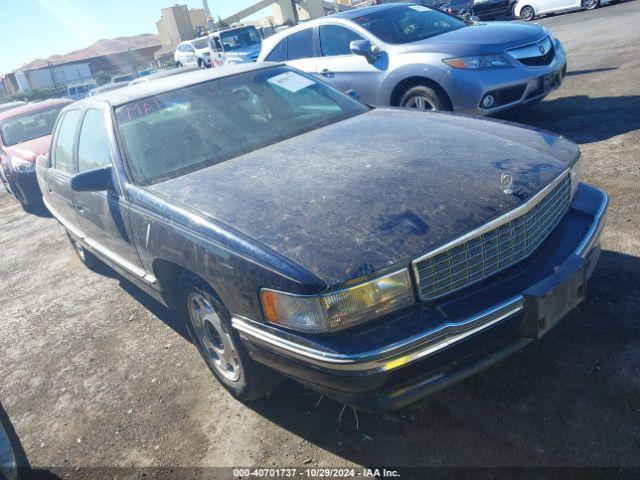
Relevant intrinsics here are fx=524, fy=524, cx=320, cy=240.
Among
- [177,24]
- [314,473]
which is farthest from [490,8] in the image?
[177,24]

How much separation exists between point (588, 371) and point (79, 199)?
3519mm

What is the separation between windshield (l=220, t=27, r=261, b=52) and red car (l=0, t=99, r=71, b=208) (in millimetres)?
9487

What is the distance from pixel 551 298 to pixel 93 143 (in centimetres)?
306

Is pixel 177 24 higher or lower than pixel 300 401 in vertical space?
higher

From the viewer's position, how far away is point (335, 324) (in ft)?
6.68

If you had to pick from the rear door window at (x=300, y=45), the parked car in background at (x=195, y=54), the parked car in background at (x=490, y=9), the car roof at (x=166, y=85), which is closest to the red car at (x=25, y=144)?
the rear door window at (x=300, y=45)

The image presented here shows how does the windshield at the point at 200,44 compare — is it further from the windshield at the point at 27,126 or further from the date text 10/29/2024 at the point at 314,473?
the date text 10/29/2024 at the point at 314,473

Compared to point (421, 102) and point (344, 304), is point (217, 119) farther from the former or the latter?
point (421, 102)

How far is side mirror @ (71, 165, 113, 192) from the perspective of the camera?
3.12 metres

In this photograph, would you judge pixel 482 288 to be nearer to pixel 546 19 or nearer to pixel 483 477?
pixel 483 477

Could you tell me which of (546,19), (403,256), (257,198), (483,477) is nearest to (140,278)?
(257,198)

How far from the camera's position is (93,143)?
362cm

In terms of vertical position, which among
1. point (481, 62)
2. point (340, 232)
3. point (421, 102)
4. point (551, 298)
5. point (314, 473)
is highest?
point (481, 62)

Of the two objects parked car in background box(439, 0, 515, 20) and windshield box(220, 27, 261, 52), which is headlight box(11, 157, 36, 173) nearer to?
windshield box(220, 27, 261, 52)
